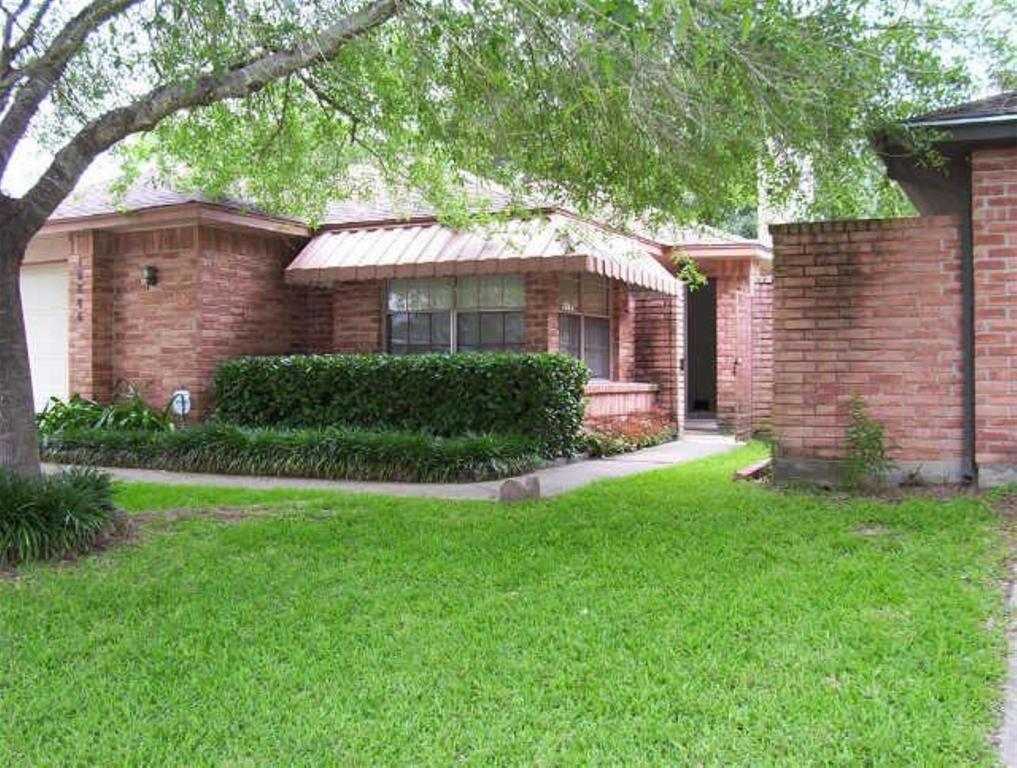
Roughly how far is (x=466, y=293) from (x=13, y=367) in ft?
23.2

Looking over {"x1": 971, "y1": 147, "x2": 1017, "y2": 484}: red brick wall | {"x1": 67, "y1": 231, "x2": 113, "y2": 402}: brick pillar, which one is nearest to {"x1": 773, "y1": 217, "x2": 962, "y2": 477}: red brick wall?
{"x1": 971, "y1": 147, "x2": 1017, "y2": 484}: red brick wall

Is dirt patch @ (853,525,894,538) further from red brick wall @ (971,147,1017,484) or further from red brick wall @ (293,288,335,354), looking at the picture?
red brick wall @ (293,288,335,354)

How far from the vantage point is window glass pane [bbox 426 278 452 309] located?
13.0 metres

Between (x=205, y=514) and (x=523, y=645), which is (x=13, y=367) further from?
(x=523, y=645)

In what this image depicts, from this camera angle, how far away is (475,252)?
38.6ft

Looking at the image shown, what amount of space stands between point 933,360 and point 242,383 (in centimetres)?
Result: 845

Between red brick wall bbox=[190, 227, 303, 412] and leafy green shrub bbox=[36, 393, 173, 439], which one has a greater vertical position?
red brick wall bbox=[190, 227, 303, 412]

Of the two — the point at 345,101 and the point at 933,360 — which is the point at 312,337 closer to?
the point at 345,101

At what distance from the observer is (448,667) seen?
381cm

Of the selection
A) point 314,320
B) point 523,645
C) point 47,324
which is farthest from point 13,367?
point 47,324

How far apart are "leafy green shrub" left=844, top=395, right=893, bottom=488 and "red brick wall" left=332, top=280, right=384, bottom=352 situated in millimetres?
7326

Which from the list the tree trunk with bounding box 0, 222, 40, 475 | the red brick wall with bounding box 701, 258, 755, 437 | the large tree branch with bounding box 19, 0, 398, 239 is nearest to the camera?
the tree trunk with bounding box 0, 222, 40, 475

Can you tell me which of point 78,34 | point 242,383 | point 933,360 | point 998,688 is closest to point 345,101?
point 78,34

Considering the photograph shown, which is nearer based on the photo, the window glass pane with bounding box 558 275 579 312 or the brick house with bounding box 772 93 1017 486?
the brick house with bounding box 772 93 1017 486
